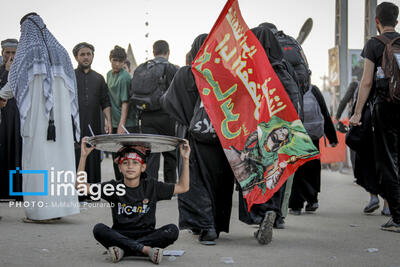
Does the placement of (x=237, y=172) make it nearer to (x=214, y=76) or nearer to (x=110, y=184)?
(x=214, y=76)

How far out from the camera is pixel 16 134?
7859 millimetres

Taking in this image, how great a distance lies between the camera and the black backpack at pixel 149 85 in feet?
27.6

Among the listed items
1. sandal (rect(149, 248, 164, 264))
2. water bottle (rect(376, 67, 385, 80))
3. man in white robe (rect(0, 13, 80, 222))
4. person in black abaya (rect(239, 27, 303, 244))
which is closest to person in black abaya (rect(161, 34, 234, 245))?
Answer: person in black abaya (rect(239, 27, 303, 244))

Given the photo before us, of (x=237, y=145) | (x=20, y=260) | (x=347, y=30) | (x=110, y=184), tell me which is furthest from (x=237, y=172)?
(x=347, y=30)

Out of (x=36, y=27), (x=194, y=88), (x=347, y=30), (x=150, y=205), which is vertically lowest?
(x=150, y=205)

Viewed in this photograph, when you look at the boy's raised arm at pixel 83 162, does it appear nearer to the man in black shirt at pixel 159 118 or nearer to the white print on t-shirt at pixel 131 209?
the white print on t-shirt at pixel 131 209

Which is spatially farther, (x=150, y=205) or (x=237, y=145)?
(x=237, y=145)

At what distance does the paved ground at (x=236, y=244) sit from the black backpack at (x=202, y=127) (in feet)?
2.89

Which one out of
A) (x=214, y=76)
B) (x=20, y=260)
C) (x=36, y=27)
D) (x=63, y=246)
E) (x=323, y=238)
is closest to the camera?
(x=20, y=260)

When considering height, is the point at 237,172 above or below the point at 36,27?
below

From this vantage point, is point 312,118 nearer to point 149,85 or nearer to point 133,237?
point 149,85

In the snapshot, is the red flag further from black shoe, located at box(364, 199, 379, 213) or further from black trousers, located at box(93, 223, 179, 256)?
black shoe, located at box(364, 199, 379, 213)

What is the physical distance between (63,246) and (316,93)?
3995mm

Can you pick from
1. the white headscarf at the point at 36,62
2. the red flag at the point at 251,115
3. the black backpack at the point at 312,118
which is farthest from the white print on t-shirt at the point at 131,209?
the black backpack at the point at 312,118
